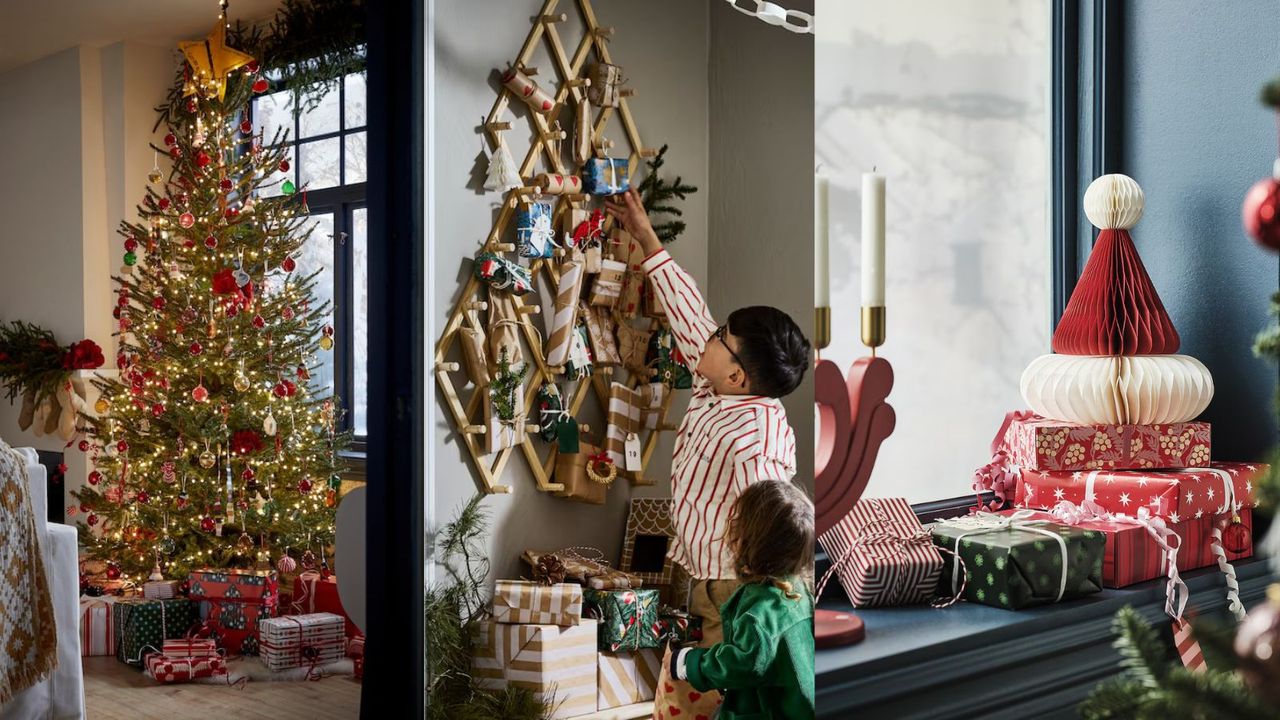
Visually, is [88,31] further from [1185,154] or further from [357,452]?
[1185,154]

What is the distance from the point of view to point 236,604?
3.96 m

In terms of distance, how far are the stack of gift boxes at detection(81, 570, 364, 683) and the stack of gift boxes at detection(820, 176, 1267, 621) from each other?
2754mm

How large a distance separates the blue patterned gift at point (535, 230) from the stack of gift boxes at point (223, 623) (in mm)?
2062

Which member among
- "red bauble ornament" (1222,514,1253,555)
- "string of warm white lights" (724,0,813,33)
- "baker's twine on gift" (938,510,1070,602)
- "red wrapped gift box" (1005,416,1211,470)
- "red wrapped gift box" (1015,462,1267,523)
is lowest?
"red bauble ornament" (1222,514,1253,555)

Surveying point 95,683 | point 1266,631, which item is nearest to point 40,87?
point 95,683

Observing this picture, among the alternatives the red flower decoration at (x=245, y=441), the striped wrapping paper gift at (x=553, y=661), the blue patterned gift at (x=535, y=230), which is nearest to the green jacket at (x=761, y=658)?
the striped wrapping paper gift at (x=553, y=661)

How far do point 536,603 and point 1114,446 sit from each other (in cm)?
123

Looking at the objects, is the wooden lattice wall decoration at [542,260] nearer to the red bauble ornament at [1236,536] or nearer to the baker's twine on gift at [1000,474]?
the baker's twine on gift at [1000,474]

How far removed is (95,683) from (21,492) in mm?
1245

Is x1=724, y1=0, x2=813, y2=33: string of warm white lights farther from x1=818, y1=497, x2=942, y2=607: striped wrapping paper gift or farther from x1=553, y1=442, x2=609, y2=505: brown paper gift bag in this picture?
x1=553, y1=442, x2=609, y2=505: brown paper gift bag

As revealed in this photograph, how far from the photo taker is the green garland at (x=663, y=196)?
1786 mm

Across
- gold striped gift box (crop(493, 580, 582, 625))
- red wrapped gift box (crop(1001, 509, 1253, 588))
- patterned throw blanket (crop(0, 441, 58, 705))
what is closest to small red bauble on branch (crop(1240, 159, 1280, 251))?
red wrapped gift box (crop(1001, 509, 1253, 588))

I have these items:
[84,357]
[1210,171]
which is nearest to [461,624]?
[1210,171]

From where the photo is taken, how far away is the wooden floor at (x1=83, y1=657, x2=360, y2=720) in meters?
3.27
